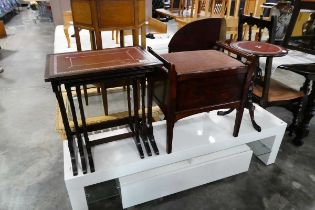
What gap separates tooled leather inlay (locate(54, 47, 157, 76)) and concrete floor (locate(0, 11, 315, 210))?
75 cm

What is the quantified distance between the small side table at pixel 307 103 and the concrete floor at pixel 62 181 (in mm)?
98

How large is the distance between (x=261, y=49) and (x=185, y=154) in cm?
86

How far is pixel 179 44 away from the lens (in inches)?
78.3

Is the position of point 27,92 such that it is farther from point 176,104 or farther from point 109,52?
point 176,104

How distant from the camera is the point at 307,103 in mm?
1841

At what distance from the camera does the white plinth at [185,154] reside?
1.27 metres

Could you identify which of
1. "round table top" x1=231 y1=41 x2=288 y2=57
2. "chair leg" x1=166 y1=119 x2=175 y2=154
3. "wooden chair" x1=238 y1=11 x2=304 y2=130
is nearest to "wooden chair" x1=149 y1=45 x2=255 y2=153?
"chair leg" x1=166 y1=119 x2=175 y2=154

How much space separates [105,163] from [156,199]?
422 millimetres

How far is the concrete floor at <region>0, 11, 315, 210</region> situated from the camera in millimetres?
1432

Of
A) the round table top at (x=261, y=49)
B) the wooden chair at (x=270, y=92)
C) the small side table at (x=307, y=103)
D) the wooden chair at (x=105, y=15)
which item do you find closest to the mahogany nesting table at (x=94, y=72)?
the wooden chair at (x=105, y=15)

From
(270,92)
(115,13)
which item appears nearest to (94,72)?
(115,13)

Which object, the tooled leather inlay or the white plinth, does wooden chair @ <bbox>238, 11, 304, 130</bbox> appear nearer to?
the white plinth

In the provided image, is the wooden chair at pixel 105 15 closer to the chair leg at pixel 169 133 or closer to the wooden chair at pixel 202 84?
the wooden chair at pixel 202 84

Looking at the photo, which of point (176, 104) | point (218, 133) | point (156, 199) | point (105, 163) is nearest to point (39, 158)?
point (105, 163)
